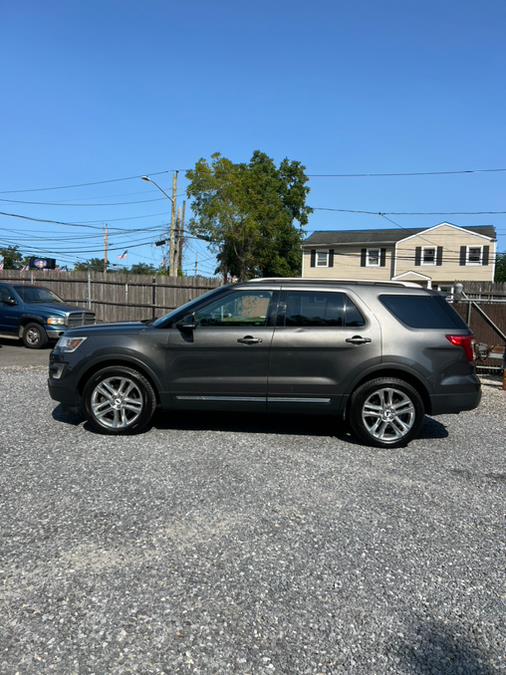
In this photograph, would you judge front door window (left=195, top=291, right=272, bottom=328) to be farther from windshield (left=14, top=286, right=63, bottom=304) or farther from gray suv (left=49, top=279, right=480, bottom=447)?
windshield (left=14, top=286, right=63, bottom=304)

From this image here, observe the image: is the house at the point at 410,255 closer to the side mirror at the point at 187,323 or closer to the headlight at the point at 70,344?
the side mirror at the point at 187,323

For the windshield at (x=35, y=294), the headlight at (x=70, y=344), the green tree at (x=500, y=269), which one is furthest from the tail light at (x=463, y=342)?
the green tree at (x=500, y=269)

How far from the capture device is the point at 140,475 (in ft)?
14.3

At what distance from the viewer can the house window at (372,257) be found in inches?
1582

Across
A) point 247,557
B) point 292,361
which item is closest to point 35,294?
point 292,361

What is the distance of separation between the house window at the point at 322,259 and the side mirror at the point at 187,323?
36861 mm

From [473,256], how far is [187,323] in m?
37.4

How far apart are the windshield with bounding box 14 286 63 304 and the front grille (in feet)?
3.88

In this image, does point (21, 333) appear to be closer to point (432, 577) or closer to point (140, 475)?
point (140, 475)

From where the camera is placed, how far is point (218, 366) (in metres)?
5.46

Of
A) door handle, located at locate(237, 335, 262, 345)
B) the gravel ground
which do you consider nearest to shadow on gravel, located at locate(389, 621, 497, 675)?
the gravel ground

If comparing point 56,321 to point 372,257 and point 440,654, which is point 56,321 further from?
point 372,257

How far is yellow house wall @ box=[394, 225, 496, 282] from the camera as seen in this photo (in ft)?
124

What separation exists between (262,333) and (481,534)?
285 cm
